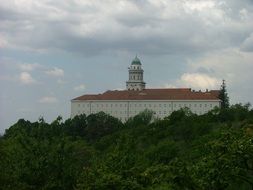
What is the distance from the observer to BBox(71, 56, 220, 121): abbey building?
162 metres

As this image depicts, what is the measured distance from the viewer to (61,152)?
22.7 m

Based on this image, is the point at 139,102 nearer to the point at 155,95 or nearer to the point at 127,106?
the point at 127,106

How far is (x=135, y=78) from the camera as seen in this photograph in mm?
193875

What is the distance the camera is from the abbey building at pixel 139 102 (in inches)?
6393

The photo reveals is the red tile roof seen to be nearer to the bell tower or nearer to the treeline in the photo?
the bell tower

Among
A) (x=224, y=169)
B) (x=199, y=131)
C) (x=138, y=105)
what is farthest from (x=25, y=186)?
(x=138, y=105)

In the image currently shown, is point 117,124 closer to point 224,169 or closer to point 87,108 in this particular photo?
point 87,108

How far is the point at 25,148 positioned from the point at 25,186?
10.8 ft

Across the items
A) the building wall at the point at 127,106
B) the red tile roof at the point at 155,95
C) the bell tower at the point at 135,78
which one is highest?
the bell tower at the point at 135,78

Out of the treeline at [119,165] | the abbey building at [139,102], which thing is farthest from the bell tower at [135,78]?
the treeline at [119,165]

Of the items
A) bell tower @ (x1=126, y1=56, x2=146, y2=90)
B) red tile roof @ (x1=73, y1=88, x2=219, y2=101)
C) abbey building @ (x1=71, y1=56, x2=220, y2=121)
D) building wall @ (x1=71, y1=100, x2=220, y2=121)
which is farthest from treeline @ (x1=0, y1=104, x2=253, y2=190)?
bell tower @ (x1=126, y1=56, x2=146, y2=90)

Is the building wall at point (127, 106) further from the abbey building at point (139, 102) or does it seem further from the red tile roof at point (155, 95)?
the red tile roof at point (155, 95)

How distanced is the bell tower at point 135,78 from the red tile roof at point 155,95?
1581 centimetres

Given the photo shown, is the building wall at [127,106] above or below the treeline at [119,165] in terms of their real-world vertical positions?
above
